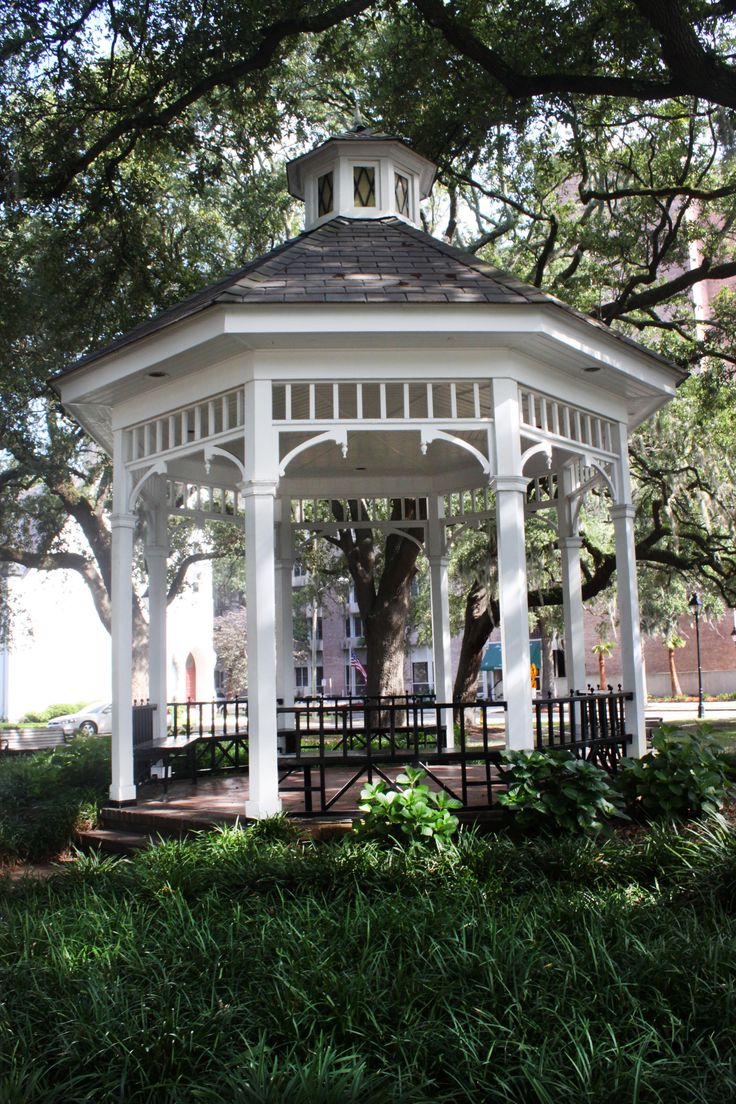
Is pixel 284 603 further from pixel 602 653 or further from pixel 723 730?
pixel 602 653

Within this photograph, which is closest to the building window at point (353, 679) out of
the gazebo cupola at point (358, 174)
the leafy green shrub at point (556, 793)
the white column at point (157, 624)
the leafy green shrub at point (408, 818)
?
the white column at point (157, 624)

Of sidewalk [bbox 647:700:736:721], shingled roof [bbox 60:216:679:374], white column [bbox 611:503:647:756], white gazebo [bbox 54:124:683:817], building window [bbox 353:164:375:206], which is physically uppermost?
building window [bbox 353:164:375:206]

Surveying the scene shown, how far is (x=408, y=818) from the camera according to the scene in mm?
6949

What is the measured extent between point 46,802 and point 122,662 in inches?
73.5

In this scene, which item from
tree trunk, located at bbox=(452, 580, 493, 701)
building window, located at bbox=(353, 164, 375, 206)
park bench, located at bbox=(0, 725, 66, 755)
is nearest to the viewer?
building window, located at bbox=(353, 164, 375, 206)

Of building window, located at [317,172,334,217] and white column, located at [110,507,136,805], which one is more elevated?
building window, located at [317,172,334,217]

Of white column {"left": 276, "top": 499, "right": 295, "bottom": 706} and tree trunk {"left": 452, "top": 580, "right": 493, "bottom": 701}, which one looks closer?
white column {"left": 276, "top": 499, "right": 295, "bottom": 706}

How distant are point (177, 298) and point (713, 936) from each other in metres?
12.2

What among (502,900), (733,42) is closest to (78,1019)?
(502,900)

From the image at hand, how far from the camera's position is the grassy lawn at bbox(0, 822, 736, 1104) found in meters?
3.71

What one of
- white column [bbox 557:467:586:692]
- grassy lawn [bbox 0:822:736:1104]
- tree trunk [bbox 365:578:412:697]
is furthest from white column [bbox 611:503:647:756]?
tree trunk [bbox 365:578:412:697]

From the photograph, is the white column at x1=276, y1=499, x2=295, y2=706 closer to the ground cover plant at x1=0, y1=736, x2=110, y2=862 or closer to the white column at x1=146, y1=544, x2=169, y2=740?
the white column at x1=146, y1=544, x2=169, y2=740

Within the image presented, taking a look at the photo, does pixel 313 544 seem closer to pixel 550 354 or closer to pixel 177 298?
pixel 177 298

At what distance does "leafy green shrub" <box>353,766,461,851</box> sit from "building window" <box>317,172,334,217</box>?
7.51 meters
